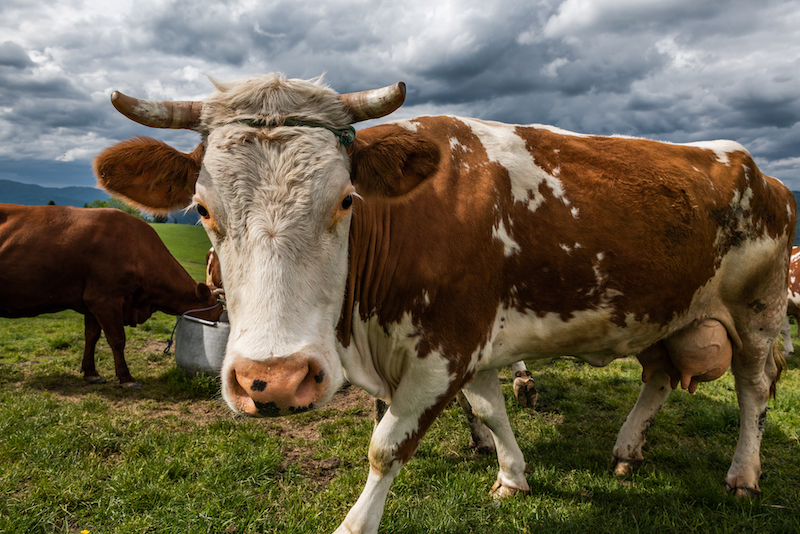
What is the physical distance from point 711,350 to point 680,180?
1.41 meters

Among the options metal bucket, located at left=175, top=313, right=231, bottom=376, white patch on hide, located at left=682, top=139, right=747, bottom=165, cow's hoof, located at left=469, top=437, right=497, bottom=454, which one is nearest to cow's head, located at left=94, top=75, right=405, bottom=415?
cow's hoof, located at left=469, top=437, right=497, bottom=454

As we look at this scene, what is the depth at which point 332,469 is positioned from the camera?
3.99 m

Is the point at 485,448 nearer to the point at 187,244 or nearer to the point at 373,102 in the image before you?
the point at 373,102

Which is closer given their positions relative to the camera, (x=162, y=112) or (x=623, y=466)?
(x=162, y=112)

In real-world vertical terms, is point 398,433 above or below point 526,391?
above

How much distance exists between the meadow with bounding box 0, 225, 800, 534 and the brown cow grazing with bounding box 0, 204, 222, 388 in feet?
3.21

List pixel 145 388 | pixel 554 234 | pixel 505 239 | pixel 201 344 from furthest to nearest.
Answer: pixel 145 388 → pixel 201 344 → pixel 554 234 → pixel 505 239

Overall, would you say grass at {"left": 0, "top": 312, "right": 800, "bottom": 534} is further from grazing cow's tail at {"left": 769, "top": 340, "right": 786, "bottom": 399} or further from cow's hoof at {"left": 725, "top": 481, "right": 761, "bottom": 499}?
grazing cow's tail at {"left": 769, "top": 340, "right": 786, "bottom": 399}

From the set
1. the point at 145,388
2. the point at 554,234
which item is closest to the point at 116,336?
the point at 145,388

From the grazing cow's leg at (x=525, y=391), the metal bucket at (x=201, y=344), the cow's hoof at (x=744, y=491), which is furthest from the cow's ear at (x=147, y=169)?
the cow's hoof at (x=744, y=491)

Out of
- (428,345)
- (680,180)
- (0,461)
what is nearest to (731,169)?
(680,180)

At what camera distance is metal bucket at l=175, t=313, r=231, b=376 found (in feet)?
19.8

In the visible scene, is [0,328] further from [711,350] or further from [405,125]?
[711,350]

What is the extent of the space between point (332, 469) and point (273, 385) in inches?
98.4
